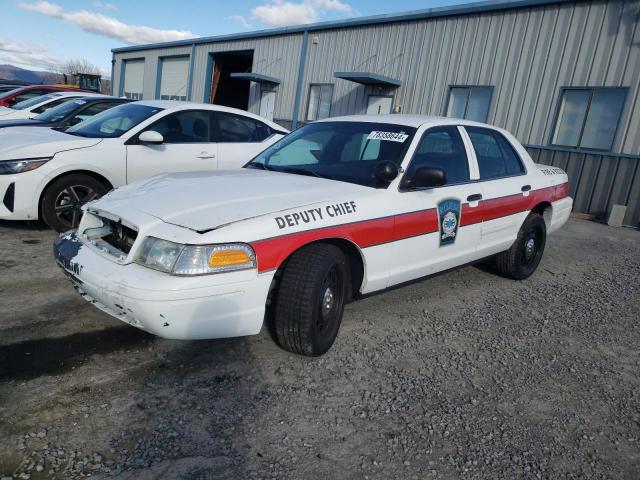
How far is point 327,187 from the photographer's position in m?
3.24

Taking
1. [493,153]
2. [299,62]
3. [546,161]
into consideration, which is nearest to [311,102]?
[299,62]

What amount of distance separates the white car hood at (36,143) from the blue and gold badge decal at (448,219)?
147 inches

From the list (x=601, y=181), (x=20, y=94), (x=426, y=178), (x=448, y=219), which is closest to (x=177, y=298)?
(x=426, y=178)

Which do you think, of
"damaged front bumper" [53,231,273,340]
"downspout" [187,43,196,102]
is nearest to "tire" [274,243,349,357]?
"damaged front bumper" [53,231,273,340]

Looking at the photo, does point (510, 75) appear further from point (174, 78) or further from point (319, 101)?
point (174, 78)

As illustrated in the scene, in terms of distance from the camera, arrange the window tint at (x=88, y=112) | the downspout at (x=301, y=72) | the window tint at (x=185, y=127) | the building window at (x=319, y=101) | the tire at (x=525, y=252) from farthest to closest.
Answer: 1. the downspout at (x=301, y=72)
2. the building window at (x=319, y=101)
3. the window tint at (x=88, y=112)
4. the window tint at (x=185, y=127)
5. the tire at (x=525, y=252)

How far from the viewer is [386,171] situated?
3307mm

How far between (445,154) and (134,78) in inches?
1079

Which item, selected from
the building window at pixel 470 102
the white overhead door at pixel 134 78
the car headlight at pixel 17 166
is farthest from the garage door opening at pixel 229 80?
the car headlight at pixel 17 166

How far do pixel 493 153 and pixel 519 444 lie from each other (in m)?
2.88

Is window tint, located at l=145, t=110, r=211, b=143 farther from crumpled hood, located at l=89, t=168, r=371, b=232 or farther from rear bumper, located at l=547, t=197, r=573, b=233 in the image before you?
rear bumper, located at l=547, t=197, r=573, b=233

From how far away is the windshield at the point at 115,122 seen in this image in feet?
18.0

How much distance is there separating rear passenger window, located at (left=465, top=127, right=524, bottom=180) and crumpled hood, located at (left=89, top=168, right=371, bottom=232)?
152 centimetres

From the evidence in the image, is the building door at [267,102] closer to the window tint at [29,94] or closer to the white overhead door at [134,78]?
the window tint at [29,94]
